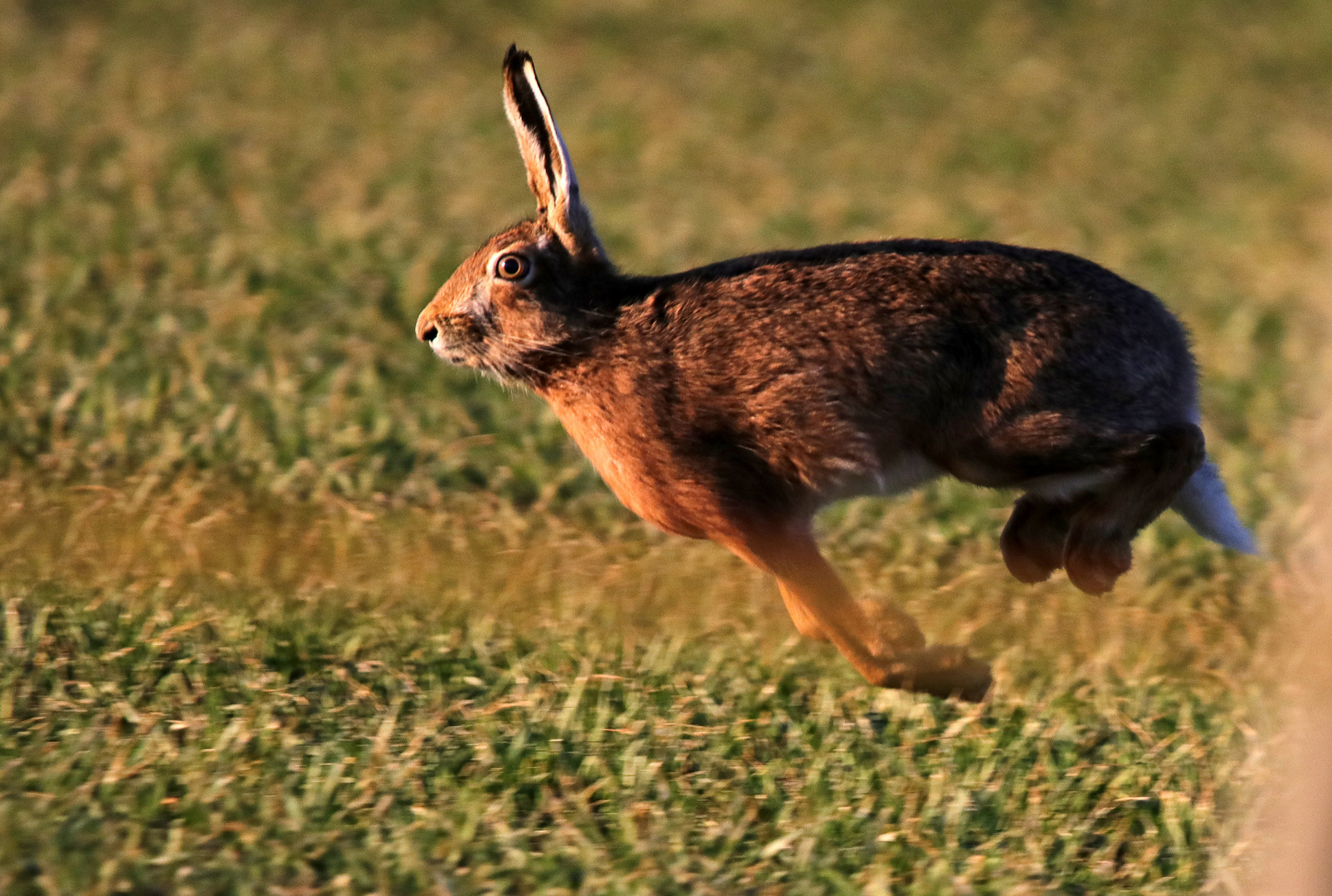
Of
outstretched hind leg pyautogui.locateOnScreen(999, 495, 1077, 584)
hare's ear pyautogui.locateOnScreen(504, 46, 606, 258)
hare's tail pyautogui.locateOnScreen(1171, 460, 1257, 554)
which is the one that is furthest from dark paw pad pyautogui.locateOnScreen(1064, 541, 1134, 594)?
hare's ear pyautogui.locateOnScreen(504, 46, 606, 258)

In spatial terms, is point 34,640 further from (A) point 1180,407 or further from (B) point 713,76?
(B) point 713,76

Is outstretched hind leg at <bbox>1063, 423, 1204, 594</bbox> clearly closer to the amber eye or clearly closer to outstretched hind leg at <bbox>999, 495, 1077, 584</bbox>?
outstretched hind leg at <bbox>999, 495, 1077, 584</bbox>

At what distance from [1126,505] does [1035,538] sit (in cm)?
30

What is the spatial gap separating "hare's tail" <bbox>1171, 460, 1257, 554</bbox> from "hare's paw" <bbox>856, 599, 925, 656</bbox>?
0.78 metres

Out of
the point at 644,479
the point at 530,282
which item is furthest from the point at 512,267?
the point at 644,479

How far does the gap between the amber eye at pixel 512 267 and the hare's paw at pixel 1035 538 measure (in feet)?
4.58

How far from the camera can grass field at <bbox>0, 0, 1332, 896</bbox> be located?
374 cm

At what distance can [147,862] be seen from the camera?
3.41m

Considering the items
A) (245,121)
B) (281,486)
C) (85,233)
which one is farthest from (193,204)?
(281,486)

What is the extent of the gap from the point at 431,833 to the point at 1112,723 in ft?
6.08

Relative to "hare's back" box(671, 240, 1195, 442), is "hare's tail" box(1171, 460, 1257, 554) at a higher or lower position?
lower

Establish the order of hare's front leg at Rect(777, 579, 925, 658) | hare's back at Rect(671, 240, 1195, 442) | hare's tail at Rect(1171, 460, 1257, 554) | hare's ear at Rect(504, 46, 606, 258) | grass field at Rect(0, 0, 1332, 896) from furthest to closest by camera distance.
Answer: hare's tail at Rect(1171, 460, 1257, 554) < hare's ear at Rect(504, 46, 606, 258) < hare's front leg at Rect(777, 579, 925, 658) < hare's back at Rect(671, 240, 1195, 442) < grass field at Rect(0, 0, 1332, 896)

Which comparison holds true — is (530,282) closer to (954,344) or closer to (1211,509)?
(954,344)

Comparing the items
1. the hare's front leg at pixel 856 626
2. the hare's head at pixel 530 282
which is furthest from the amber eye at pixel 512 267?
the hare's front leg at pixel 856 626
